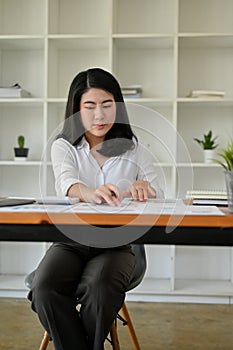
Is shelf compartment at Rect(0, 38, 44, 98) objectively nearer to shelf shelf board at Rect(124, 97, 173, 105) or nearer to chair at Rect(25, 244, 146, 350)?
shelf shelf board at Rect(124, 97, 173, 105)

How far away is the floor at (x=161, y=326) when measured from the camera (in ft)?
7.52

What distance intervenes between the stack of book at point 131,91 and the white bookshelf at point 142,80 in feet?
A: 0.27

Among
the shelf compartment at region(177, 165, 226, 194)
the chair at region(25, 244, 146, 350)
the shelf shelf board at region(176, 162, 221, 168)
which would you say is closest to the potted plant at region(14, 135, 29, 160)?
the shelf shelf board at region(176, 162, 221, 168)

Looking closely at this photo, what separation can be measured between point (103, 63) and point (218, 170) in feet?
3.28

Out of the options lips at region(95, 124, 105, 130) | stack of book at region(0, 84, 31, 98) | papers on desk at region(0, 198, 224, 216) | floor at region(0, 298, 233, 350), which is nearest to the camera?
papers on desk at region(0, 198, 224, 216)

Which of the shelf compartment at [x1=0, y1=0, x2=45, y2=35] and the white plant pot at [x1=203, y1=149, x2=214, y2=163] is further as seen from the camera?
the shelf compartment at [x1=0, y1=0, x2=45, y2=35]

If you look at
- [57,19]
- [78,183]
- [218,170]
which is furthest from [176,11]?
[78,183]

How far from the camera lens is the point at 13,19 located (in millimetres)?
3307

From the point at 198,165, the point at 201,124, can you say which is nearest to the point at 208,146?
the point at 198,165

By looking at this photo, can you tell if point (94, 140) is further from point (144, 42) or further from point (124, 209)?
point (144, 42)

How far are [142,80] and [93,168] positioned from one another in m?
1.54

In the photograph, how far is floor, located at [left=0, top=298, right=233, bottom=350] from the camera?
229 centimetres

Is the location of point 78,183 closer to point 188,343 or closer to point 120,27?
point 188,343

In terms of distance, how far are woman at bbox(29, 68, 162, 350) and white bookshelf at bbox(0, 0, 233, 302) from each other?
3.87ft
